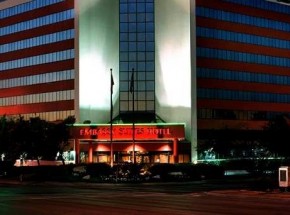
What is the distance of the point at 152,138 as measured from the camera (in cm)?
9675

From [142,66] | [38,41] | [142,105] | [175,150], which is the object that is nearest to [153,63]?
[142,66]

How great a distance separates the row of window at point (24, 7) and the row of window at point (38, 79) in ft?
39.6

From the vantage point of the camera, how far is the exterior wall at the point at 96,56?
104 metres

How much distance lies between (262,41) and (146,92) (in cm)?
2443

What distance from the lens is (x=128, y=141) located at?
100312 mm

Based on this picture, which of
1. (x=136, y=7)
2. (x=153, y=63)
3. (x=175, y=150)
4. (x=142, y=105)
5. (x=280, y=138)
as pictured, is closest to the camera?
(x=280, y=138)

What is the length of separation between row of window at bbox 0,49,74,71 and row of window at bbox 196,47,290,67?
21635 millimetres

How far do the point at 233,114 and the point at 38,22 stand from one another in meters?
37.6

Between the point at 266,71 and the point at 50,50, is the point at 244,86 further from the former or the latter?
the point at 50,50

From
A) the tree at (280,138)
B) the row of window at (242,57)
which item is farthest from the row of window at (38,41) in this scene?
the tree at (280,138)

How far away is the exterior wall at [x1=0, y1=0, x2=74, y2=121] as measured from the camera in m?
107

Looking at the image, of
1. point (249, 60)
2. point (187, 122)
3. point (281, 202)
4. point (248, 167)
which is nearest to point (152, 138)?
point (187, 122)

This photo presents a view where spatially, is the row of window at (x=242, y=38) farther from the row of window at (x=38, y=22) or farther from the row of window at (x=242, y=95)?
the row of window at (x=38, y=22)

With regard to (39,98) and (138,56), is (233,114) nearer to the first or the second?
(138,56)
